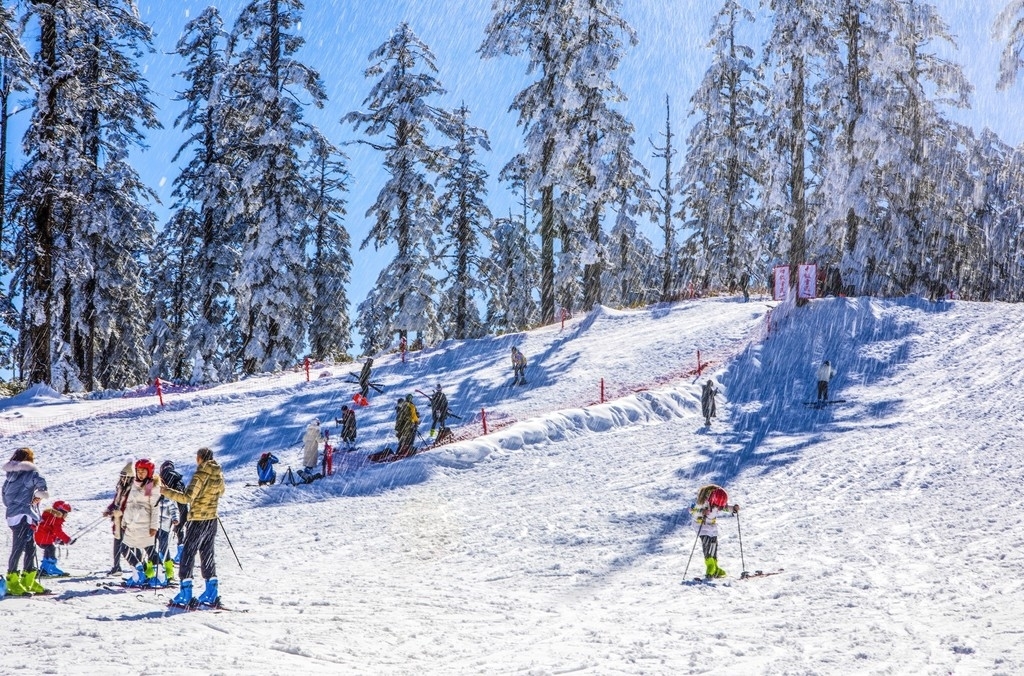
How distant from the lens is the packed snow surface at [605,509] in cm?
844

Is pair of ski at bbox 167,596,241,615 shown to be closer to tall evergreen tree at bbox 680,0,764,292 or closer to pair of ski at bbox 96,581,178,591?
pair of ski at bbox 96,581,178,591

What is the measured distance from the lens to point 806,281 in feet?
99.6

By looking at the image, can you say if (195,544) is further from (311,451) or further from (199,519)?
(311,451)

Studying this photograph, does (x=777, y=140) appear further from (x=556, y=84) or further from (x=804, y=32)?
(x=556, y=84)

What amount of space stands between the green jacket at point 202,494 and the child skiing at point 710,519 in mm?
6654

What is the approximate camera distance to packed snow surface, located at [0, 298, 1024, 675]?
332 inches

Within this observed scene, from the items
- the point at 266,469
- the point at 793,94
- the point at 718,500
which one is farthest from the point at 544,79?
the point at 718,500

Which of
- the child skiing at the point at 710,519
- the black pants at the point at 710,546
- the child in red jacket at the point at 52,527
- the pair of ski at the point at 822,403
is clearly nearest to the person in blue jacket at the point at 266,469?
the child in red jacket at the point at 52,527

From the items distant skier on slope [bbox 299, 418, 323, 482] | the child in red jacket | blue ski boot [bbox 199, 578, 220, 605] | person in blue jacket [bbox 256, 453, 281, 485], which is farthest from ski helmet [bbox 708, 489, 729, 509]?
person in blue jacket [bbox 256, 453, 281, 485]

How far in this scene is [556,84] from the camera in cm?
3456

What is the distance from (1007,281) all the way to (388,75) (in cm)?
2808

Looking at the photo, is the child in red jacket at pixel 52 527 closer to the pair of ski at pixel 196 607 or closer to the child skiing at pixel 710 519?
the pair of ski at pixel 196 607

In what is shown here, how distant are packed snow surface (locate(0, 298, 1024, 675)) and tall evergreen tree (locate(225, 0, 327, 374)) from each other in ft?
14.0

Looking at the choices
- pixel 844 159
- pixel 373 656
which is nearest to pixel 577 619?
pixel 373 656
